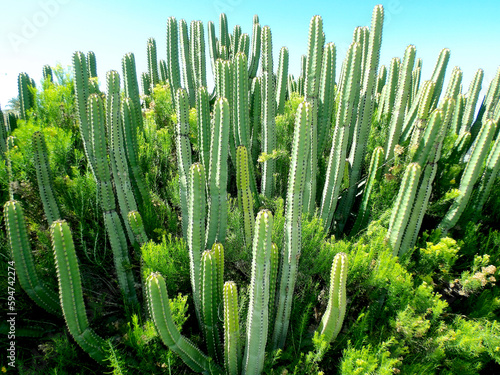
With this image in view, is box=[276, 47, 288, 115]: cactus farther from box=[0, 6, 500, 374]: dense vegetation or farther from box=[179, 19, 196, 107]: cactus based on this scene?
box=[179, 19, 196, 107]: cactus

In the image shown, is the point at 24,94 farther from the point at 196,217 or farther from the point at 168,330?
the point at 168,330

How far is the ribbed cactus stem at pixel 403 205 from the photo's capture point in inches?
118

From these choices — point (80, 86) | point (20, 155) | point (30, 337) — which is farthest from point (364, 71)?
point (30, 337)

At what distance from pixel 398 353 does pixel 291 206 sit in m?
1.49

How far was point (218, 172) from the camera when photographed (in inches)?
116

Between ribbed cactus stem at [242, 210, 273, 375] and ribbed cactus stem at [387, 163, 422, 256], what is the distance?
1587 millimetres

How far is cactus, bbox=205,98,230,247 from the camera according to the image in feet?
9.59

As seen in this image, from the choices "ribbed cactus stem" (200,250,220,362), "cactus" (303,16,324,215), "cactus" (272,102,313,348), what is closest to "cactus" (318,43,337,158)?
"cactus" (303,16,324,215)

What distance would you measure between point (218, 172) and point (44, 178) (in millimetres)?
2049

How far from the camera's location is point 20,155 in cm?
388

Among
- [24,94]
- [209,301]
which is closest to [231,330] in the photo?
[209,301]

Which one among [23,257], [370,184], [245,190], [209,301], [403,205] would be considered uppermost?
[370,184]

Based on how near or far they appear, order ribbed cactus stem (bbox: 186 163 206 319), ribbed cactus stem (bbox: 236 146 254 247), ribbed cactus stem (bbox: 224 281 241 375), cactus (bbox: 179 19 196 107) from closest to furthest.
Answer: ribbed cactus stem (bbox: 224 281 241 375) < ribbed cactus stem (bbox: 186 163 206 319) < ribbed cactus stem (bbox: 236 146 254 247) < cactus (bbox: 179 19 196 107)

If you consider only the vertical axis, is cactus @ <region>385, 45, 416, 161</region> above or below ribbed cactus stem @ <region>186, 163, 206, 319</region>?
above
